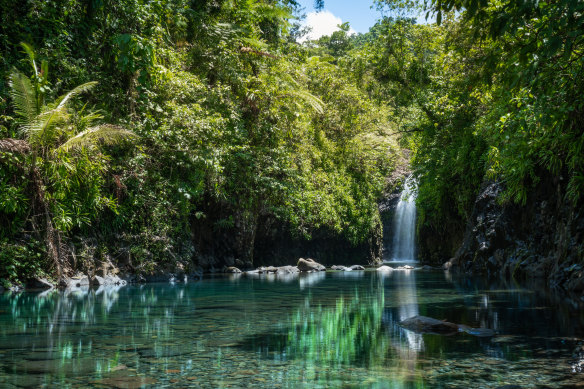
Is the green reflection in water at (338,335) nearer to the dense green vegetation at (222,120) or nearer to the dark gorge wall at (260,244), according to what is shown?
the dense green vegetation at (222,120)

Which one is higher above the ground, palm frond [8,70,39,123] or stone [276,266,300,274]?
palm frond [8,70,39,123]

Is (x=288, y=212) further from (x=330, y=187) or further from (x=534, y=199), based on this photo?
(x=534, y=199)

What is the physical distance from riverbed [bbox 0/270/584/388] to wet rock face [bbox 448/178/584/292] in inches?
63.3

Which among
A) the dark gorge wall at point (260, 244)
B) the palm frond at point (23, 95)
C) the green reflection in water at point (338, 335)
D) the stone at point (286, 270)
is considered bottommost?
the stone at point (286, 270)

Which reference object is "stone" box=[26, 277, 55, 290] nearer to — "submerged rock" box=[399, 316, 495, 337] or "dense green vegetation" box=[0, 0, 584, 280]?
"dense green vegetation" box=[0, 0, 584, 280]

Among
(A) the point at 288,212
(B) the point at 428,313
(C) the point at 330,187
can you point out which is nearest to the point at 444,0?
(B) the point at 428,313

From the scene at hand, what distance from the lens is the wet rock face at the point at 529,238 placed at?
29.6ft

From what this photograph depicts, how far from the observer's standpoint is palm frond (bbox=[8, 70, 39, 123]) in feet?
32.2

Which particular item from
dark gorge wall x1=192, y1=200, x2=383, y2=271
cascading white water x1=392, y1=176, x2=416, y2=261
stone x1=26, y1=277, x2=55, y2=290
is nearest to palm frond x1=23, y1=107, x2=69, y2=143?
stone x1=26, y1=277, x2=55, y2=290

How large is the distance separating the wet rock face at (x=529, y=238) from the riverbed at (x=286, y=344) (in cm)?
161

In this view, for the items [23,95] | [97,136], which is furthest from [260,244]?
[23,95]

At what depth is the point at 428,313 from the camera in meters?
6.47

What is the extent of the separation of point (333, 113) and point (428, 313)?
56.4ft

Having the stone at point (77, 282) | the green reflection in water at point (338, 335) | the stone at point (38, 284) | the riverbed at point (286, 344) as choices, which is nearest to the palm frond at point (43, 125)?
the stone at point (38, 284)
